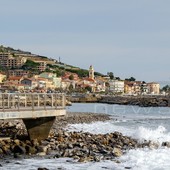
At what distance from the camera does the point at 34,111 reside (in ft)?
83.9

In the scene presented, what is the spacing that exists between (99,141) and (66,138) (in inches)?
75.8

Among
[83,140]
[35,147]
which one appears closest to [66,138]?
[83,140]

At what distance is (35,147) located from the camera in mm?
24188

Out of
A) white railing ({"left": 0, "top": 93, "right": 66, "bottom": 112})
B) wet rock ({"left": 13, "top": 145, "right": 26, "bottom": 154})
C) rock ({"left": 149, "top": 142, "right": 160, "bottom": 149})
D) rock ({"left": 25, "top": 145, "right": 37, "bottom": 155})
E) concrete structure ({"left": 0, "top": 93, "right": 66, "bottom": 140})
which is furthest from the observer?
rock ({"left": 149, "top": 142, "right": 160, "bottom": 149})

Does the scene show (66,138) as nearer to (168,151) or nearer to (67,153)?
(67,153)

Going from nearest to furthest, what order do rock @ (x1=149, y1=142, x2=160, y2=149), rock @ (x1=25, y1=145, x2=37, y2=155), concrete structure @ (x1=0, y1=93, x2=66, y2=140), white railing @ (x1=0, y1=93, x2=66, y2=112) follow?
rock @ (x1=25, y1=145, x2=37, y2=155), concrete structure @ (x1=0, y1=93, x2=66, y2=140), white railing @ (x1=0, y1=93, x2=66, y2=112), rock @ (x1=149, y1=142, x2=160, y2=149)

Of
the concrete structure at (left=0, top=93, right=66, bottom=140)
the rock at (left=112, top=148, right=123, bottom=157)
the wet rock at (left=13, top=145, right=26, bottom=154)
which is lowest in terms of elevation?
the rock at (left=112, top=148, right=123, bottom=157)

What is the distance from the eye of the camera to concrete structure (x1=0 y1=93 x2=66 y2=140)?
81.1ft

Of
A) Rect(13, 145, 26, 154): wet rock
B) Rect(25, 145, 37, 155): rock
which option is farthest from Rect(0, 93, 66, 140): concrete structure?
Rect(25, 145, 37, 155): rock

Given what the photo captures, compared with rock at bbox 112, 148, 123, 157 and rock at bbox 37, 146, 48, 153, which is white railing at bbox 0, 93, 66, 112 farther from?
rock at bbox 112, 148, 123, 157

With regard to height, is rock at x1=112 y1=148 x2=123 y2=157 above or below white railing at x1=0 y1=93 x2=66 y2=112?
below

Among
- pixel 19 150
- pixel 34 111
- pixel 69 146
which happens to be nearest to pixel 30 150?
pixel 19 150

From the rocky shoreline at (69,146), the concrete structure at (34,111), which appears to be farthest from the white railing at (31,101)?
the rocky shoreline at (69,146)

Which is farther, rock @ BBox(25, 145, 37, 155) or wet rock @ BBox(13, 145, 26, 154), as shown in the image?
rock @ BBox(25, 145, 37, 155)
